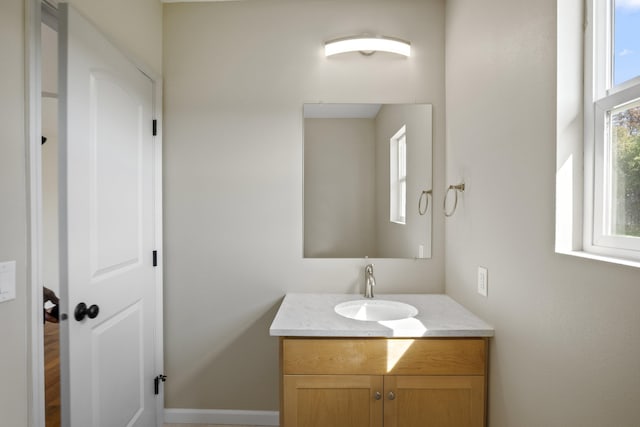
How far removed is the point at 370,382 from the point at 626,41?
147 centimetres

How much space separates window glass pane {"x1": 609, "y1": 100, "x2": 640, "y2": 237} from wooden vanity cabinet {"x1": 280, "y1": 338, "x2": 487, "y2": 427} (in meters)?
Answer: 0.81

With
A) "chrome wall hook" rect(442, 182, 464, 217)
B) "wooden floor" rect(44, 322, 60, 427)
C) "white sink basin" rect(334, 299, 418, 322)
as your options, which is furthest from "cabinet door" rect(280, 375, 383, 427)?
"wooden floor" rect(44, 322, 60, 427)

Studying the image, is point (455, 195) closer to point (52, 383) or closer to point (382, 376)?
point (382, 376)

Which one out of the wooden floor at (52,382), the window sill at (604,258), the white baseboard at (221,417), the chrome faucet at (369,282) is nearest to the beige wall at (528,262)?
the window sill at (604,258)

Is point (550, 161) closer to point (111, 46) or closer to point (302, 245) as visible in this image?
point (302, 245)

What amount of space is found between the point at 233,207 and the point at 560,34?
1.72 m

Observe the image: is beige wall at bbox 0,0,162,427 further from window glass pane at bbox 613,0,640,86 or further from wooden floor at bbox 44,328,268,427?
window glass pane at bbox 613,0,640,86

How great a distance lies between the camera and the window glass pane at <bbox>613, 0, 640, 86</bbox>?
3.28 feet

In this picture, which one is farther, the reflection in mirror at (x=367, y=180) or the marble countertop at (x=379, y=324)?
the reflection in mirror at (x=367, y=180)

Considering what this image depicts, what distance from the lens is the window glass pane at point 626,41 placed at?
100 centimetres

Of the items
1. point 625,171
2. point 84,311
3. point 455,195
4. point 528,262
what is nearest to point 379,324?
point 528,262

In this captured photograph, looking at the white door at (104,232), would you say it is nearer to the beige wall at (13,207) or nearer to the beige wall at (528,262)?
the beige wall at (13,207)

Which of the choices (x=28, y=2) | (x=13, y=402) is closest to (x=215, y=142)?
(x=28, y=2)

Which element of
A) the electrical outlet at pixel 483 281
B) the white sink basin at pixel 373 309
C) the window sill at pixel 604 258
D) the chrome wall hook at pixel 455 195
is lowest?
the white sink basin at pixel 373 309
